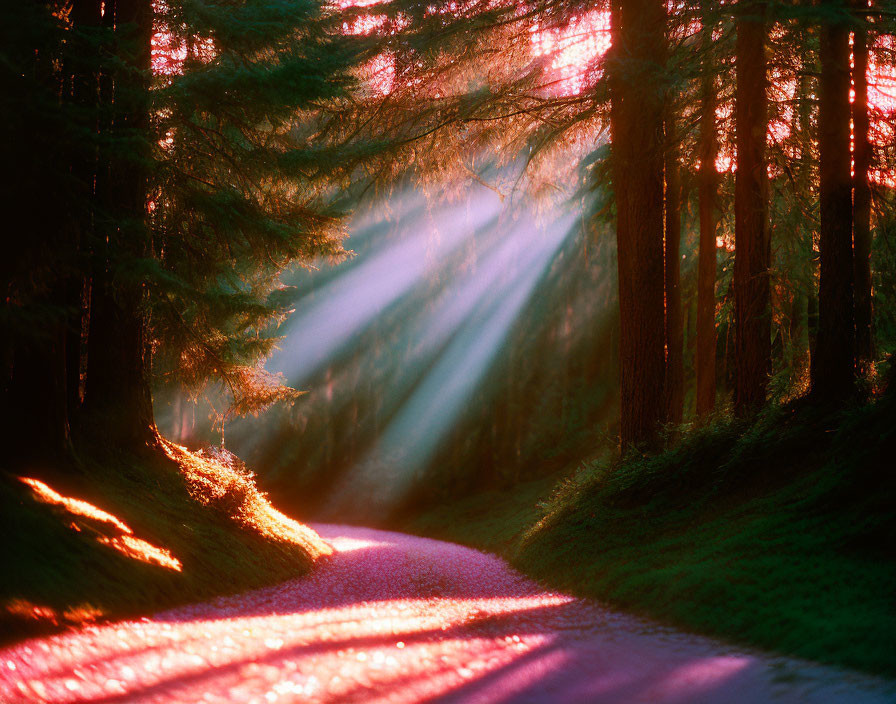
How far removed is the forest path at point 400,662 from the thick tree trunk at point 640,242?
17.1ft

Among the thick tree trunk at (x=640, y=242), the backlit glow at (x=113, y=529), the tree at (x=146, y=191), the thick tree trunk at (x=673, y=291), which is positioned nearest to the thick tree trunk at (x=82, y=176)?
the tree at (x=146, y=191)

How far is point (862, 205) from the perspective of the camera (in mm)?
9797

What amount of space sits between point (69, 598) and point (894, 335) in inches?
546

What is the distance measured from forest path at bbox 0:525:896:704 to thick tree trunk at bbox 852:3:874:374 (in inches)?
219

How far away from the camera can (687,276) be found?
1866cm

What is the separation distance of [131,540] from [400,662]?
386cm

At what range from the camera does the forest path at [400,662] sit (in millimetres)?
4160

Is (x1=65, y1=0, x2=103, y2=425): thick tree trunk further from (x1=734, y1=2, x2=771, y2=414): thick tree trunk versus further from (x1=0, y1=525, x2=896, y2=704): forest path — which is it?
(x1=734, y1=2, x2=771, y2=414): thick tree trunk

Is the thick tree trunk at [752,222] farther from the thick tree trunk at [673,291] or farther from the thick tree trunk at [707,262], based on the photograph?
the thick tree trunk at [673,291]

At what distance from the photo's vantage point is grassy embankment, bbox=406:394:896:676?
219 inches

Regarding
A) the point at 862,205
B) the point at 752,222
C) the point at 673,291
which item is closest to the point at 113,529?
the point at 752,222

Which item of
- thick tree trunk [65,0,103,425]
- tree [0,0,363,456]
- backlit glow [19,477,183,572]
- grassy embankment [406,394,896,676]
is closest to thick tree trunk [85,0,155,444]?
tree [0,0,363,456]

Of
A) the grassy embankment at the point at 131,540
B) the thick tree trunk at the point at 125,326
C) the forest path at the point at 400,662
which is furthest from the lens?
the thick tree trunk at the point at 125,326

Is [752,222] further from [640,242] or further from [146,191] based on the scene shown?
[146,191]
